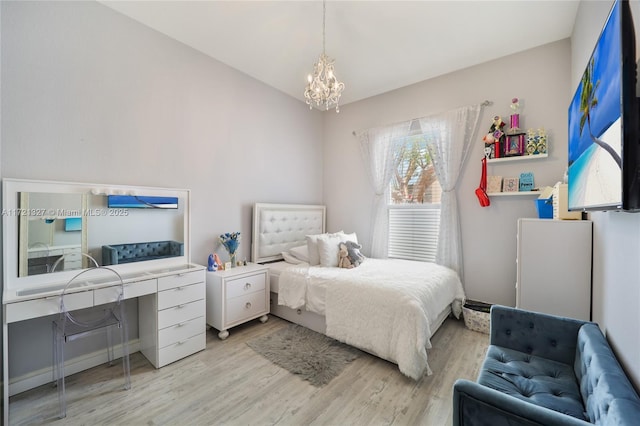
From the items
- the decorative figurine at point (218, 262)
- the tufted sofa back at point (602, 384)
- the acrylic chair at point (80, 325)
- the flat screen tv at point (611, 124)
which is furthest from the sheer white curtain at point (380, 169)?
the acrylic chair at point (80, 325)

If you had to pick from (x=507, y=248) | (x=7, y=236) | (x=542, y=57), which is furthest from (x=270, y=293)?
(x=542, y=57)

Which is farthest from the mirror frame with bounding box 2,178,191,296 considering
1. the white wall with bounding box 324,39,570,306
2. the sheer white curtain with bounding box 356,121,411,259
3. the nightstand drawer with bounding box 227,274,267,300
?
the white wall with bounding box 324,39,570,306

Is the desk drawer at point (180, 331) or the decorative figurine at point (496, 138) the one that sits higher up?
the decorative figurine at point (496, 138)

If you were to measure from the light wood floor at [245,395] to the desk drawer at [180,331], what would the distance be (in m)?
0.20

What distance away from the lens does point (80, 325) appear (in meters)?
1.88

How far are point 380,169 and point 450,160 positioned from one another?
3.13 feet

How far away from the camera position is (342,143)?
14.2 ft

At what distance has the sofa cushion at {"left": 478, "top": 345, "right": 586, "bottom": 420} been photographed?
1.22 metres

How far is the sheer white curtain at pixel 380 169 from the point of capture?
12.3 ft

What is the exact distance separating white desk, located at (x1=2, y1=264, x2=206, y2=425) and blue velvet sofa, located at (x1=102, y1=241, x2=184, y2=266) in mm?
148

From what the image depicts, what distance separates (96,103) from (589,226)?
387cm

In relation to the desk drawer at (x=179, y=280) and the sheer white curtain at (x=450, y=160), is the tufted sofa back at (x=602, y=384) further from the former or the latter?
the desk drawer at (x=179, y=280)

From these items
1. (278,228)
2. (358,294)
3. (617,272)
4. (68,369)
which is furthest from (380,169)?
(68,369)

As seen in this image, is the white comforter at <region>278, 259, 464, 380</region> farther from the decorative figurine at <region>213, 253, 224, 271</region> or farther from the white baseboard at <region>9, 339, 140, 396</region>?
the white baseboard at <region>9, 339, 140, 396</region>
